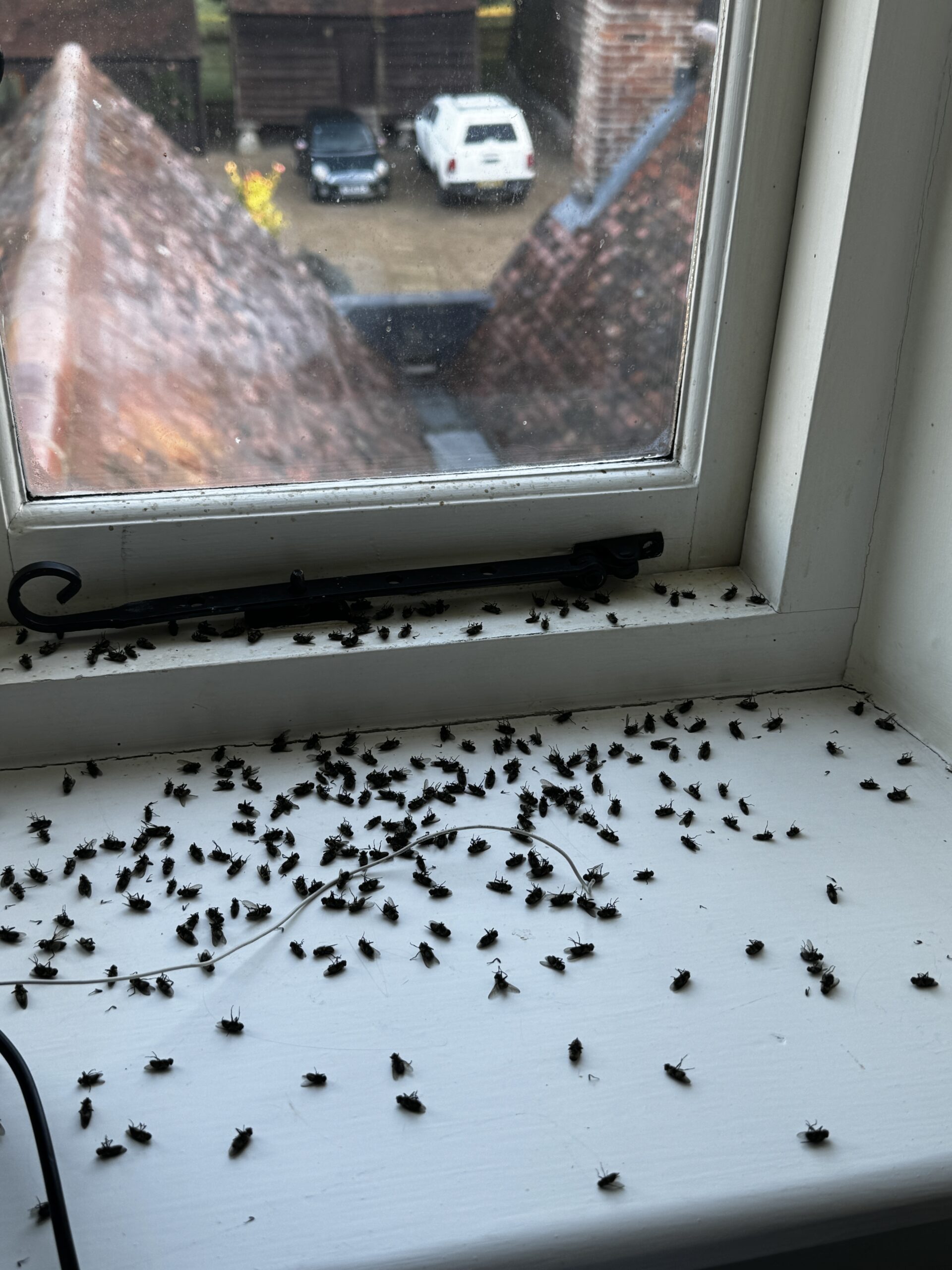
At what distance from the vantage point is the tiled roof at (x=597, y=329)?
1.42 m

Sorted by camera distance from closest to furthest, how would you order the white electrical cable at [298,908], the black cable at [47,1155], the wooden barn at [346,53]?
1. the black cable at [47,1155]
2. the white electrical cable at [298,908]
3. the wooden barn at [346,53]

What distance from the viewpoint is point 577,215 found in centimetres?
141

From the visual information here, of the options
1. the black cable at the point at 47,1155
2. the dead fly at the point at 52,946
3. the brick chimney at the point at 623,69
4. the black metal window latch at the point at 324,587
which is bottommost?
the dead fly at the point at 52,946

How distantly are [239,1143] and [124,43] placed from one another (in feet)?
3.69

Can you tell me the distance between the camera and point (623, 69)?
4.39 ft

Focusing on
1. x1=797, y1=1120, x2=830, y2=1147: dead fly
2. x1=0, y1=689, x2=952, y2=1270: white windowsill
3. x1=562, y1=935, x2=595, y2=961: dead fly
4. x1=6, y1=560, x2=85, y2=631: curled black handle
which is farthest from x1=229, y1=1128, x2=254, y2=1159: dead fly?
x1=6, y1=560, x2=85, y2=631: curled black handle

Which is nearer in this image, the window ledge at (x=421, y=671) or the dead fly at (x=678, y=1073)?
the dead fly at (x=678, y=1073)

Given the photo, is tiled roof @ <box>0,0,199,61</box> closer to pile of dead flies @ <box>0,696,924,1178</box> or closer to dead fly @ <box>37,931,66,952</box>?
pile of dead flies @ <box>0,696,924,1178</box>

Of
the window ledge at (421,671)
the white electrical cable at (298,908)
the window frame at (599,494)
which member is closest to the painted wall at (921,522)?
the window ledge at (421,671)

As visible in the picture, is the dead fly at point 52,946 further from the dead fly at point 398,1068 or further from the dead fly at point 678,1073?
the dead fly at point 678,1073

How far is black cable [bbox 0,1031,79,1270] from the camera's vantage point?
0.84 meters

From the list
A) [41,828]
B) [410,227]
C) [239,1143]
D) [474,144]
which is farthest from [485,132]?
[239,1143]

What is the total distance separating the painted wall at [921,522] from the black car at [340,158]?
662mm

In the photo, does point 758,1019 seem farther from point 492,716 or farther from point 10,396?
point 10,396
